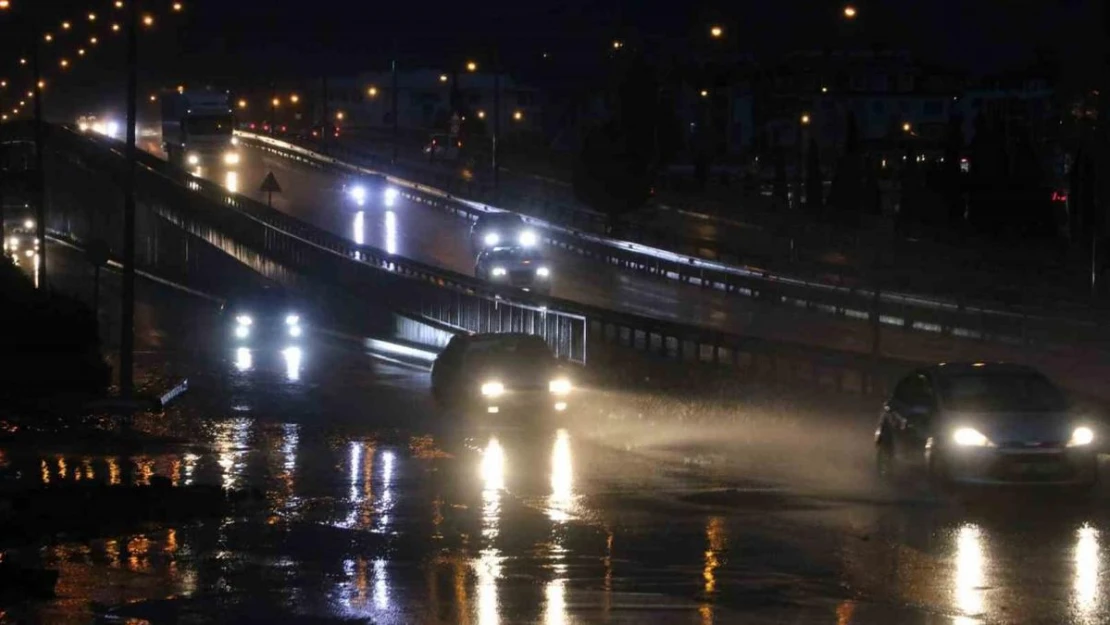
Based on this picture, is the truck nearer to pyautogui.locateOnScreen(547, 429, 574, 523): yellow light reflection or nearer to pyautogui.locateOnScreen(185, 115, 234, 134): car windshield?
pyautogui.locateOnScreen(185, 115, 234, 134): car windshield

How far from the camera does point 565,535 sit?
15.3 meters

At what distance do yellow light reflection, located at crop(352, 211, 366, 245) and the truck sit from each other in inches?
620

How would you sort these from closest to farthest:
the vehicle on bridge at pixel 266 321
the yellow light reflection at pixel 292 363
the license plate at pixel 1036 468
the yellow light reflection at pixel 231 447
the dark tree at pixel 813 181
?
1. the license plate at pixel 1036 468
2. the yellow light reflection at pixel 231 447
3. the yellow light reflection at pixel 292 363
4. the vehicle on bridge at pixel 266 321
5. the dark tree at pixel 813 181

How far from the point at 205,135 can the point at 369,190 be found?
43.8 ft

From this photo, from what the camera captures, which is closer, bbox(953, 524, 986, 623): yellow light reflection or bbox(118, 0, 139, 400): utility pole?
bbox(953, 524, 986, 623): yellow light reflection

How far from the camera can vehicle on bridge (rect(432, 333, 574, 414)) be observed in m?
27.6

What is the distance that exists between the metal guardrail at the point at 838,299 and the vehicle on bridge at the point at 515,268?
728cm

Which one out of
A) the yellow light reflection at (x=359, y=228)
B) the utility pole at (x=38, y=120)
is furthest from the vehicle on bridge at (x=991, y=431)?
the yellow light reflection at (x=359, y=228)

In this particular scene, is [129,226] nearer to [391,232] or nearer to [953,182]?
[391,232]

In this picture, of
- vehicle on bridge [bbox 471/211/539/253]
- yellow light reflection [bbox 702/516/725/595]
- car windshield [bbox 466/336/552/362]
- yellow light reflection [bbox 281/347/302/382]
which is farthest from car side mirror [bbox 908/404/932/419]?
vehicle on bridge [bbox 471/211/539/253]

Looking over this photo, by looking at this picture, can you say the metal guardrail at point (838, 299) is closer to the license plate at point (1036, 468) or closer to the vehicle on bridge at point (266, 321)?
the license plate at point (1036, 468)

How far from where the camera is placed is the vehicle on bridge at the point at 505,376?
27.6 m

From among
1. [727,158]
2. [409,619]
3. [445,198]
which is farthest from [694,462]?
[727,158]

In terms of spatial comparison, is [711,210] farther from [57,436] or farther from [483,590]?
[483,590]
